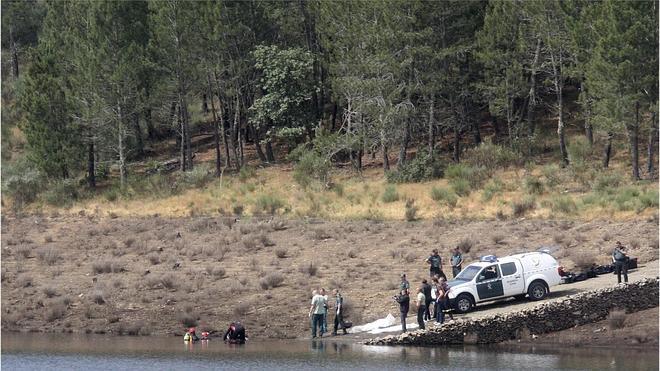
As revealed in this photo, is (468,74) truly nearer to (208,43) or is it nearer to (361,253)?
(208,43)

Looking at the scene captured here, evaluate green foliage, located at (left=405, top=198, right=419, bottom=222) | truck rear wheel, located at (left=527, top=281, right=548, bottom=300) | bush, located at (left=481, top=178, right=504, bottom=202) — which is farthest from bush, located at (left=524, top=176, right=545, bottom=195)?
truck rear wheel, located at (left=527, top=281, right=548, bottom=300)

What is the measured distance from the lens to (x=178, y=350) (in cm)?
3347

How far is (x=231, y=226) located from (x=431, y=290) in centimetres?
2055

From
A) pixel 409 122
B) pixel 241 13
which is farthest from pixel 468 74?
pixel 241 13

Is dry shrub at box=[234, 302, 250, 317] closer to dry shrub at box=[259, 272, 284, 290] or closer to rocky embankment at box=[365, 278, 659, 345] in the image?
dry shrub at box=[259, 272, 284, 290]

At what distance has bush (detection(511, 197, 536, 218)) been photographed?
164 feet

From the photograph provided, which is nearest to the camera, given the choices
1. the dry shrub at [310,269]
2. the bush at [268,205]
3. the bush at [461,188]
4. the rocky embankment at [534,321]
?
the rocky embankment at [534,321]

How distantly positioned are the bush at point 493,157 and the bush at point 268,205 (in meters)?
11.0

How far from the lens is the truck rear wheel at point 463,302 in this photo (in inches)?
1339

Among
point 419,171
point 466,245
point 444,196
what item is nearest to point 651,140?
A: point 444,196

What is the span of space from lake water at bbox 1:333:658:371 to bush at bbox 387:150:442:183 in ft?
89.0

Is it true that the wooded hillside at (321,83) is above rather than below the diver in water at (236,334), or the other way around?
above

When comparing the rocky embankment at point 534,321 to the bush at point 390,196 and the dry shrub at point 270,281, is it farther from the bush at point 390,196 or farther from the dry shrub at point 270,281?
the bush at point 390,196

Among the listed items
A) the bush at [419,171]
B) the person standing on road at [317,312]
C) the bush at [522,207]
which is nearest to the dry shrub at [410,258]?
the bush at [522,207]
